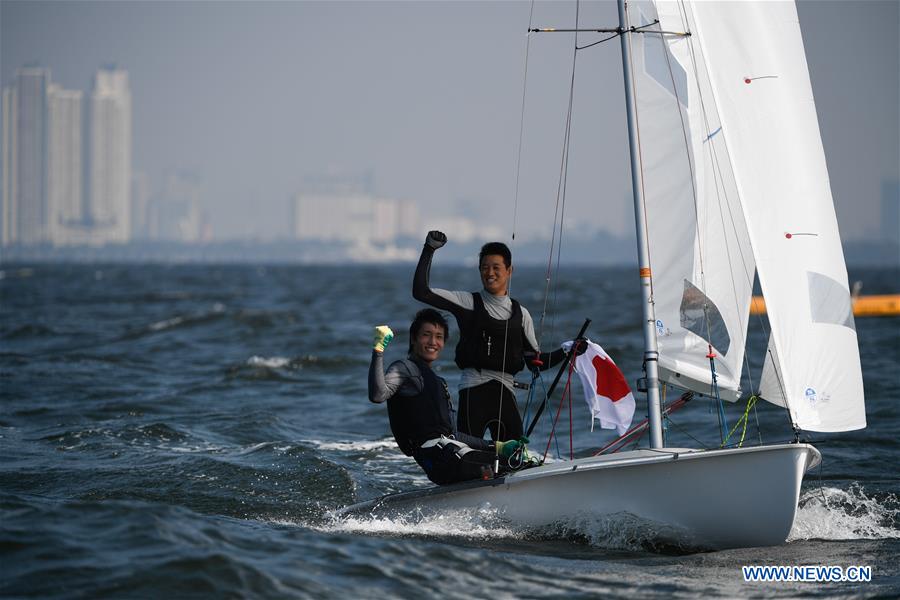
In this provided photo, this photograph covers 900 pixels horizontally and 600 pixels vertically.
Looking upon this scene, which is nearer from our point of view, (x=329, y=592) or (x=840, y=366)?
(x=329, y=592)

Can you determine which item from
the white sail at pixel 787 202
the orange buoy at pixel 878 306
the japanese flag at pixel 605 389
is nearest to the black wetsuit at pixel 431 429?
the japanese flag at pixel 605 389

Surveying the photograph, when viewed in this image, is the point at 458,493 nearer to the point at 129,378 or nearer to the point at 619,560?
the point at 619,560

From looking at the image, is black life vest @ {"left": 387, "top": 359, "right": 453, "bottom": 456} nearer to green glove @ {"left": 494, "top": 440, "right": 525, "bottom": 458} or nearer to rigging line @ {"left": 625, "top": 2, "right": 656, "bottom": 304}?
green glove @ {"left": 494, "top": 440, "right": 525, "bottom": 458}

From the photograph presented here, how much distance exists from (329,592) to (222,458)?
4.29 metres

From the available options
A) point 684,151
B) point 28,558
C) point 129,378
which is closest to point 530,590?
point 28,558

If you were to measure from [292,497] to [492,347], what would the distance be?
2299mm

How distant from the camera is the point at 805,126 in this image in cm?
599

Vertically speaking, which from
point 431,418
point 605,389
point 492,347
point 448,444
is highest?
point 492,347

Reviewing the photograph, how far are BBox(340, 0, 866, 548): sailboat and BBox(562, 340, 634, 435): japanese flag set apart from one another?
234 mm

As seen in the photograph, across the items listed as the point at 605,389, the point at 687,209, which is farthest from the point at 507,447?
the point at 687,209

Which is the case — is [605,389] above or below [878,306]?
above

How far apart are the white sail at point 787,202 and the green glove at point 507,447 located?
130 centimetres

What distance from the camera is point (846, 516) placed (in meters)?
6.62

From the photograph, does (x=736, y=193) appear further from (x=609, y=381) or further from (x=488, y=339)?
(x=488, y=339)
